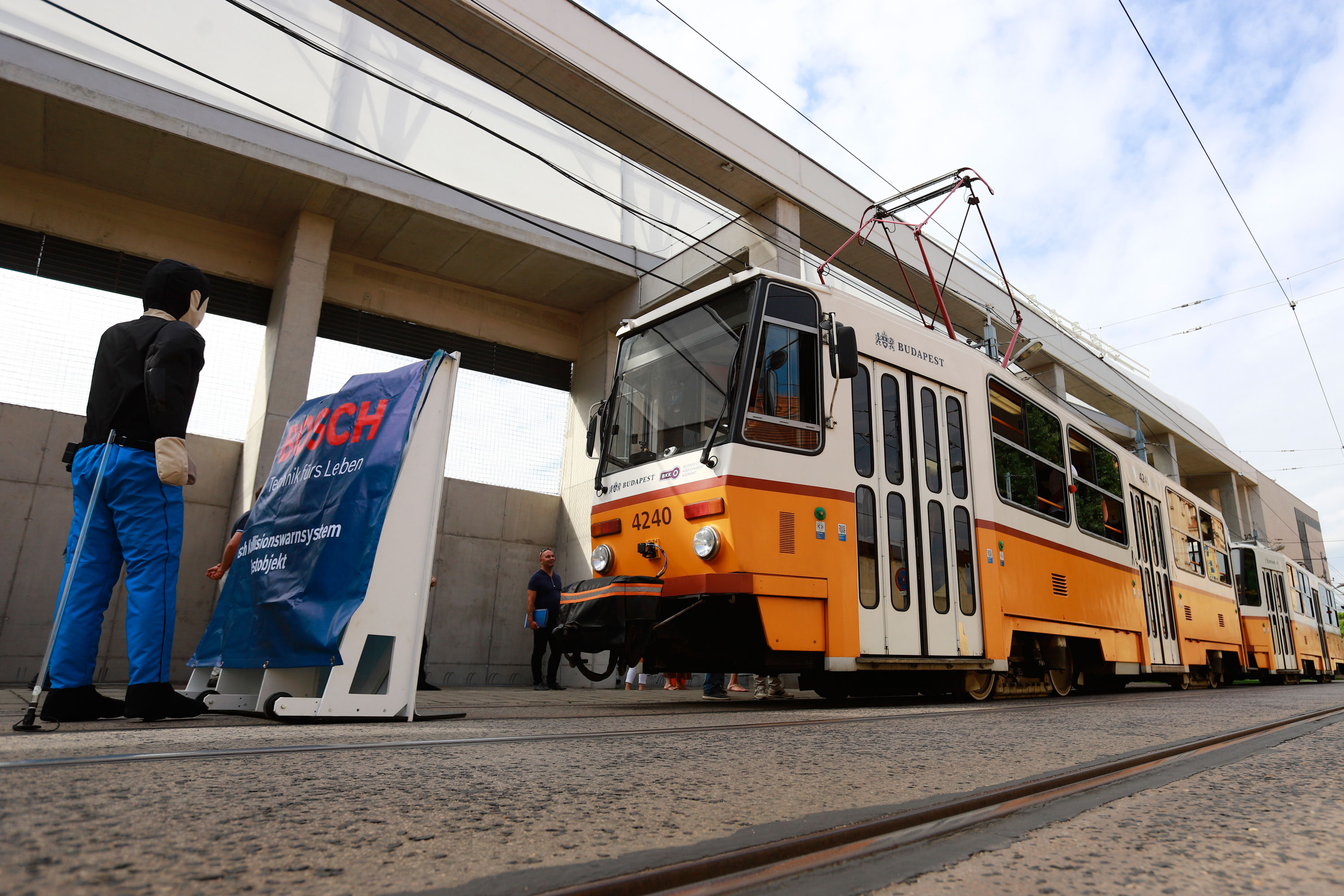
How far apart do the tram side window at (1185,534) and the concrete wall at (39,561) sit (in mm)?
13904

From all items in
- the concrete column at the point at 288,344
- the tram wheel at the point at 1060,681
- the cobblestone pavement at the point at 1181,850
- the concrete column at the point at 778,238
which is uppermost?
the concrete column at the point at 778,238

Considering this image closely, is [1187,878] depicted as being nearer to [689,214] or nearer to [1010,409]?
[1010,409]

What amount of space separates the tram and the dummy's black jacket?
3.14 m

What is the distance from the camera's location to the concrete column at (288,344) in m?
10.4

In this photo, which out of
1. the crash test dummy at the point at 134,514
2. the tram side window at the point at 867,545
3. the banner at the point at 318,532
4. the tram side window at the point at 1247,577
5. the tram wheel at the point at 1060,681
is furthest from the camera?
the tram side window at the point at 1247,577

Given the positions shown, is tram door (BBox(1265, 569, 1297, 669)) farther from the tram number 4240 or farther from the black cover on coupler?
the black cover on coupler

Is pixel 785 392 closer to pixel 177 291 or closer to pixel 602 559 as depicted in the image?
pixel 602 559

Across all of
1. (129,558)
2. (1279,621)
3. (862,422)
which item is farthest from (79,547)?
(1279,621)

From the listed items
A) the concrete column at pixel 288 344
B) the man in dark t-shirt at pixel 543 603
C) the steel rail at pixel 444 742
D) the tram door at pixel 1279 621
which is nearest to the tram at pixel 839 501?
the steel rail at pixel 444 742

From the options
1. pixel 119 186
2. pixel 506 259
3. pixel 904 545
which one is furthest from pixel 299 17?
pixel 904 545

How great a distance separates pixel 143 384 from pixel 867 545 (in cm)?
490

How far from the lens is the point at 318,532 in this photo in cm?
417

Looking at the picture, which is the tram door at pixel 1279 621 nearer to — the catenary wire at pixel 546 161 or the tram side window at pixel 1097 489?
the tram side window at pixel 1097 489

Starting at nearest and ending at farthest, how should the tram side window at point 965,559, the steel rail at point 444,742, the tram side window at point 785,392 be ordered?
the steel rail at point 444,742 → the tram side window at point 785,392 → the tram side window at point 965,559
